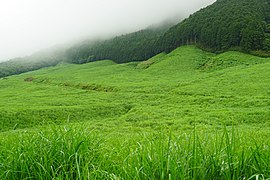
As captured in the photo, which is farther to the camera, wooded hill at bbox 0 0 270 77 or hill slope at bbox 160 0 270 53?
hill slope at bbox 160 0 270 53

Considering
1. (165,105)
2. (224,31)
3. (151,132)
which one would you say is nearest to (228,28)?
(224,31)

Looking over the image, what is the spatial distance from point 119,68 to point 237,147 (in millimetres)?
98345

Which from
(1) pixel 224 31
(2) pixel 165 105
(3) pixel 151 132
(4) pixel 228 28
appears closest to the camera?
(3) pixel 151 132

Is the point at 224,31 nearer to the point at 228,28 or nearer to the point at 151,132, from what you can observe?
the point at 228,28

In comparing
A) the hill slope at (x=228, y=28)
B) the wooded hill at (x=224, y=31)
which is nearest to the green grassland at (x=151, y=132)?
the wooded hill at (x=224, y=31)

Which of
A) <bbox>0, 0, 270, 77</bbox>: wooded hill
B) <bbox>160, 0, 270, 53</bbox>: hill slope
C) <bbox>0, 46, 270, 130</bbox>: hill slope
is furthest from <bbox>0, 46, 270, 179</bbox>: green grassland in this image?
<bbox>160, 0, 270, 53</bbox>: hill slope

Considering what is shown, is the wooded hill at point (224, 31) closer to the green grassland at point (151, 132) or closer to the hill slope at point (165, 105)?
the green grassland at point (151, 132)

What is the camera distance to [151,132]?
357 inches

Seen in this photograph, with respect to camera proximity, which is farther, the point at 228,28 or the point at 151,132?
the point at 228,28

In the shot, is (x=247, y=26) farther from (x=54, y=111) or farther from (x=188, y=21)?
(x=54, y=111)

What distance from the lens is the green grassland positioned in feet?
14.2

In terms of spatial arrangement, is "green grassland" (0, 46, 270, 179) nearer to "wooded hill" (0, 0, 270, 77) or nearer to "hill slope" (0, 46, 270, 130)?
"hill slope" (0, 46, 270, 130)

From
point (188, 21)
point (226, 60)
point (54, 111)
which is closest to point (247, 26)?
point (226, 60)

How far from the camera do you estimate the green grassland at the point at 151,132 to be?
4316 mm
